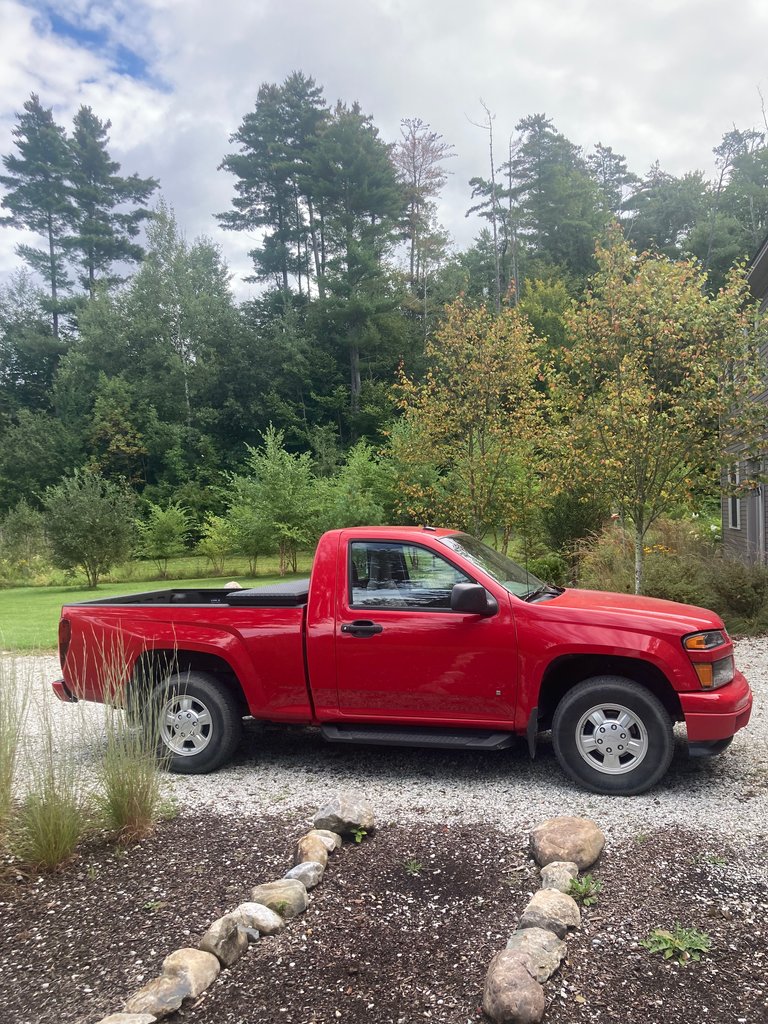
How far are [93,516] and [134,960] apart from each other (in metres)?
22.4

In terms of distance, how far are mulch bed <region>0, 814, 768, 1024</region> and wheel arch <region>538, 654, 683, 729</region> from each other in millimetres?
1014

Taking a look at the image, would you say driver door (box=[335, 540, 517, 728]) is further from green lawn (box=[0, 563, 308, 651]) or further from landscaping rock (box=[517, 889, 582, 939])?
green lawn (box=[0, 563, 308, 651])

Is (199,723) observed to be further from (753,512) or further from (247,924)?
(753,512)

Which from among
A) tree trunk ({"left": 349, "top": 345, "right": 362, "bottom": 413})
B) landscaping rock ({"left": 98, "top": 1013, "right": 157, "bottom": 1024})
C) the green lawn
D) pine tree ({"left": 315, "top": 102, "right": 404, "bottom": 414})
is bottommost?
the green lawn

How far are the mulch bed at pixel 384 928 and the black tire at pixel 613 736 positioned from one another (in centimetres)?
59

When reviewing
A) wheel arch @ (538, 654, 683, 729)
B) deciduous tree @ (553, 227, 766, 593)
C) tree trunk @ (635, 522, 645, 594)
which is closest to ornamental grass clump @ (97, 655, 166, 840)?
wheel arch @ (538, 654, 683, 729)

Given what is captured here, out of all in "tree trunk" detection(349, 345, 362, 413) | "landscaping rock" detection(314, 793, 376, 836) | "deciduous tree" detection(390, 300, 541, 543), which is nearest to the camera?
"landscaping rock" detection(314, 793, 376, 836)

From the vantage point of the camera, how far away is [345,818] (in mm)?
4305

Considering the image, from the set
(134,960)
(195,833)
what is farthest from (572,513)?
(134,960)

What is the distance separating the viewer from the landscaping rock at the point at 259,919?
10.8 ft

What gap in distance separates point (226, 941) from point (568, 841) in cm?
180

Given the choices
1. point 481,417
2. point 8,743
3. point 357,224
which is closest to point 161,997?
point 8,743

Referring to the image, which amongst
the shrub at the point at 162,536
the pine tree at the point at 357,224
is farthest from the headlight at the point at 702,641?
the pine tree at the point at 357,224

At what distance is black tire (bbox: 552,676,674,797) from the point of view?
4797 millimetres
